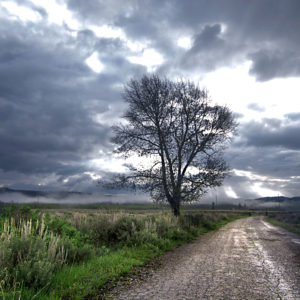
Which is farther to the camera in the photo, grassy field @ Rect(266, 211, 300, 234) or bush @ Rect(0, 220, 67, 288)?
grassy field @ Rect(266, 211, 300, 234)

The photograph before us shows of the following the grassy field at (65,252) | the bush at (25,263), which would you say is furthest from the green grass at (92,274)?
the bush at (25,263)

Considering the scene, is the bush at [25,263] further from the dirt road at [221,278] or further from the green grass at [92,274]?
the dirt road at [221,278]

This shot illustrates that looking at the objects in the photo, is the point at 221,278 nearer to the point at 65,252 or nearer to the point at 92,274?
the point at 92,274

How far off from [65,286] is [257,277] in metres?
4.54

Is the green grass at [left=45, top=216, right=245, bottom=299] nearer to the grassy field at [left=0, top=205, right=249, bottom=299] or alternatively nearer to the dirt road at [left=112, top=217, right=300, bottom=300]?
the grassy field at [left=0, top=205, right=249, bottom=299]

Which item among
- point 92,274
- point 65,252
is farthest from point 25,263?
point 65,252

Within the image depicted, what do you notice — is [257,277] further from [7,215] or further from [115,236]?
[7,215]

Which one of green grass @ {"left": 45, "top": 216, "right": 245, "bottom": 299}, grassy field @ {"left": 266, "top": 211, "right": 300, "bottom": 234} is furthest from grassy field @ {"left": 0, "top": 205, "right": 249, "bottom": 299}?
grassy field @ {"left": 266, "top": 211, "right": 300, "bottom": 234}

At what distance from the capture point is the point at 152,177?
65.6 ft

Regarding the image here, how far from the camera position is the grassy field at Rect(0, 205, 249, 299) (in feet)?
17.6

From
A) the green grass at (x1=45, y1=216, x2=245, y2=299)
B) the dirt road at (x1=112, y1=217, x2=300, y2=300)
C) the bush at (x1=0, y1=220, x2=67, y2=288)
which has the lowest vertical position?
the dirt road at (x1=112, y1=217, x2=300, y2=300)

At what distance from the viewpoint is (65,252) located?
25.5ft

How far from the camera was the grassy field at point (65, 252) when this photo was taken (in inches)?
211

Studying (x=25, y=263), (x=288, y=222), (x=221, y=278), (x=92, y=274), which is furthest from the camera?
(x=288, y=222)
